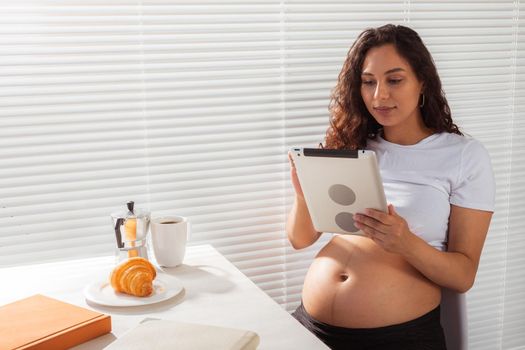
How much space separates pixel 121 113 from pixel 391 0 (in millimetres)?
925

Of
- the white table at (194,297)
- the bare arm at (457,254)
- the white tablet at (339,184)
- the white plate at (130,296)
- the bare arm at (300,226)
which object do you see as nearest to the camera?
the white table at (194,297)

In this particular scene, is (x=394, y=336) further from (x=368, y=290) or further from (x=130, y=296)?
(x=130, y=296)

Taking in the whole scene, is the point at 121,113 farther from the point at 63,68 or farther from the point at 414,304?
the point at 414,304

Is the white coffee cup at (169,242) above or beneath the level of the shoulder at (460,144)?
beneath

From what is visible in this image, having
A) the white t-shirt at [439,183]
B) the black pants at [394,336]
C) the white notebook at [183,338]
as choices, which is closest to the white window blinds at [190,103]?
the white t-shirt at [439,183]

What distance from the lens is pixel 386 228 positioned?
4.81 ft

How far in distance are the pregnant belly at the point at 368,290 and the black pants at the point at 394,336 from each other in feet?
0.05

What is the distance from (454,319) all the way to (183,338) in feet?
2.71

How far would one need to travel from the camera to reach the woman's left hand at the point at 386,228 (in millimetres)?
1460

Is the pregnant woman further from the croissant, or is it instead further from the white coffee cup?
the croissant

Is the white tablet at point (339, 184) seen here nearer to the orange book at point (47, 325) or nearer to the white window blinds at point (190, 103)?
the white window blinds at point (190, 103)

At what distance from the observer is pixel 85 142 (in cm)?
174

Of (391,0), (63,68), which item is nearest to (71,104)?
(63,68)

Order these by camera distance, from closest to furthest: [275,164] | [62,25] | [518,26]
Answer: [62,25], [275,164], [518,26]
